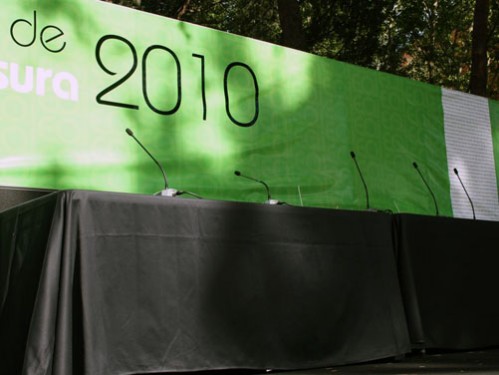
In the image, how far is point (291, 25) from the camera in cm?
1159

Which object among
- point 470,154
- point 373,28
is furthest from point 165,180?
point 373,28

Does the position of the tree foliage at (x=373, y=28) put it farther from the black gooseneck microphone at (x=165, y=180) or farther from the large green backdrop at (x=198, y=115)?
the black gooseneck microphone at (x=165, y=180)

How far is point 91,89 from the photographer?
496 cm

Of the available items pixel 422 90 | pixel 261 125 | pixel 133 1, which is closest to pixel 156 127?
pixel 261 125

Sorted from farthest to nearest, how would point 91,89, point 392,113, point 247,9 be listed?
point 247,9 < point 392,113 < point 91,89

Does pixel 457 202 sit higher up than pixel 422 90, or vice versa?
pixel 422 90

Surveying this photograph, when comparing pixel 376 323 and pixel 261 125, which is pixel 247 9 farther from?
pixel 376 323

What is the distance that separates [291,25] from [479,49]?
120 inches

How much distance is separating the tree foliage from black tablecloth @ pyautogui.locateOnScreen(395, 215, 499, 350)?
661 cm

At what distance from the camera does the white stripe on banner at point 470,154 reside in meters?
7.04

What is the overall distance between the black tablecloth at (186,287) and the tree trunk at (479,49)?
8151mm

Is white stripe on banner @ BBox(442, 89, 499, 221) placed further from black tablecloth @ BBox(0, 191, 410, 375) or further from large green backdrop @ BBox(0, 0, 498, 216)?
black tablecloth @ BBox(0, 191, 410, 375)

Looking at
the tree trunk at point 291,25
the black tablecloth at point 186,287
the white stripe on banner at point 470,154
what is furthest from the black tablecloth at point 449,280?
the tree trunk at point 291,25

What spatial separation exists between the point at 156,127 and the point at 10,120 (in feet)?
3.31
